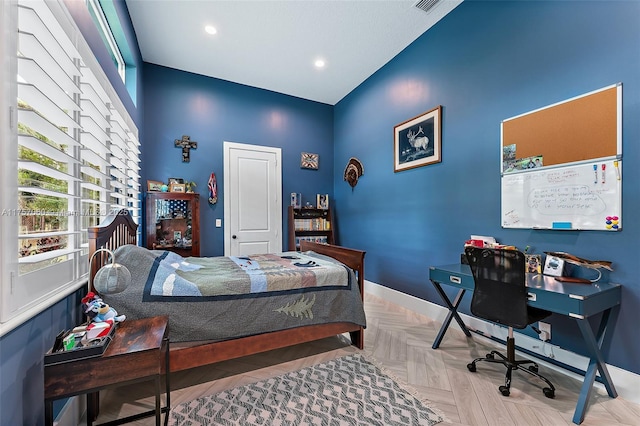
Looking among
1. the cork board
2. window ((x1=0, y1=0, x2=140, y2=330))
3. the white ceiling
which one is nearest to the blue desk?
the cork board

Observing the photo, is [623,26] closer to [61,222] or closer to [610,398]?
[610,398]

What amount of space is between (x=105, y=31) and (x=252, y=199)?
261 cm

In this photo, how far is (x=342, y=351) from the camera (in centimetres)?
237

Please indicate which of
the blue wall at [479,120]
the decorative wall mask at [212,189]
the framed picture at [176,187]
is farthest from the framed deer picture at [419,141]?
the framed picture at [176,187]

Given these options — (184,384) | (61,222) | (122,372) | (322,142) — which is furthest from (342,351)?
(322,142)

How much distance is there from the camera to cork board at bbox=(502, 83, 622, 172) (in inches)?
71.3

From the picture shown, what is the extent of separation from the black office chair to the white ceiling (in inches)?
103

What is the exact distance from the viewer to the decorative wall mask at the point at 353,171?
4426mm

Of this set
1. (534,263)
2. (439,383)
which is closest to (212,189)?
(439,383)

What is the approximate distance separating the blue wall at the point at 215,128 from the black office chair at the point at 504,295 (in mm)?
3230

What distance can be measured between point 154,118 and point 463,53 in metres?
4.02

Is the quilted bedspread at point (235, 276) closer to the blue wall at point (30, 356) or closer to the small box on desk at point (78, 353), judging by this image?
the blue wall at point (30, 356)

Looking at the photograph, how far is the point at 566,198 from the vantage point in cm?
201

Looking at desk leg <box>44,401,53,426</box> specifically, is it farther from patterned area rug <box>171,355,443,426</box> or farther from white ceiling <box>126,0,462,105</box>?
white ceiling <box>126,0,462,105</box>
